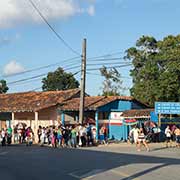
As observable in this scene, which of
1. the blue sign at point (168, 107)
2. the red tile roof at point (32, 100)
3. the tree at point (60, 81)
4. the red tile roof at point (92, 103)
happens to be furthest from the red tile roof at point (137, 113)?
the tree at point (60, 81)

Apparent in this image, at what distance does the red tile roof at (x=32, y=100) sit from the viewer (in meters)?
42.5

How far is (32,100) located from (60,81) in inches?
1560

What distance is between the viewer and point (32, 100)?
4556 cm

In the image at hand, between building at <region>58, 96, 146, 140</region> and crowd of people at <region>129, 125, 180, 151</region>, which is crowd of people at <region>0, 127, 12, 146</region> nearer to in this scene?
building at <region>58, 96, 146, 140</region>

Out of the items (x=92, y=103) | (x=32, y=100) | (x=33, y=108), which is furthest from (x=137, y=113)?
(x=32, y=100)

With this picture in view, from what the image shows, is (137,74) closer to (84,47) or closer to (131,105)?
(131,105)

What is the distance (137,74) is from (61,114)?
1135 centimetres

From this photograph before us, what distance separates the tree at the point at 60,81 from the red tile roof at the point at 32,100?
114ft

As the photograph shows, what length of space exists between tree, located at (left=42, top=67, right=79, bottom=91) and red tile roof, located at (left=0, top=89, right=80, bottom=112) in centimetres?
3485

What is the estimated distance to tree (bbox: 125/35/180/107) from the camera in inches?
1770

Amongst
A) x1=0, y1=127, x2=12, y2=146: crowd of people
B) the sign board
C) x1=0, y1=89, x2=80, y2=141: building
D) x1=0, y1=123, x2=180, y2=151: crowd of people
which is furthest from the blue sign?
x1=0, y1=127, x2=12, y2=146: crowd of people

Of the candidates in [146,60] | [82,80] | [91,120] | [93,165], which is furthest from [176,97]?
[93,165]

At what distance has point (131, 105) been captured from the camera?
42.9 m

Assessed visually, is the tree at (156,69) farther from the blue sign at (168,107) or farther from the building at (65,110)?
the blue sign at (168,107)
